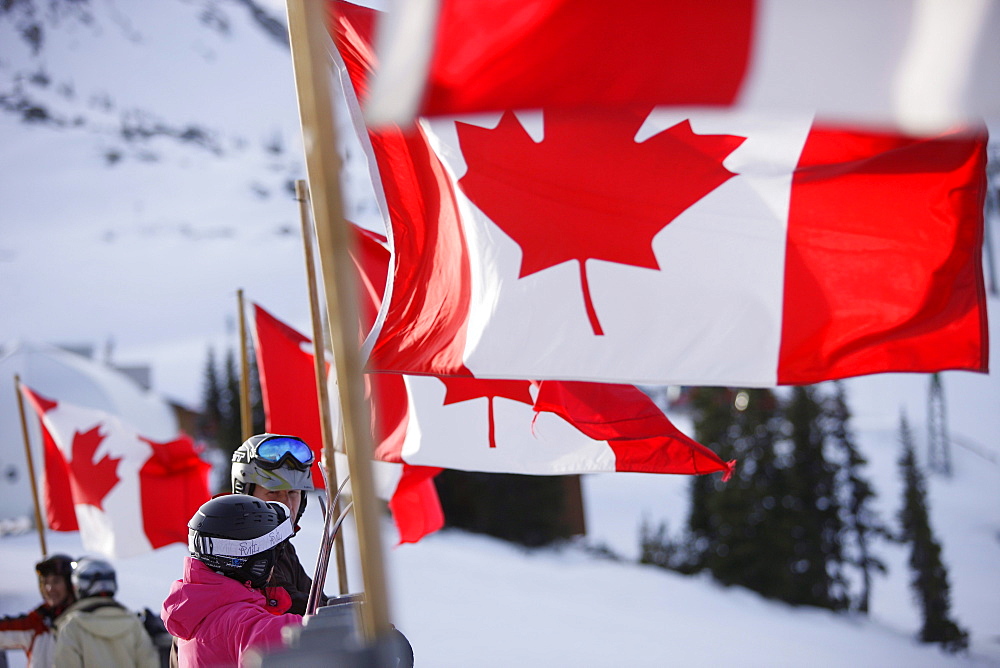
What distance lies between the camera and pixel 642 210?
134 inches

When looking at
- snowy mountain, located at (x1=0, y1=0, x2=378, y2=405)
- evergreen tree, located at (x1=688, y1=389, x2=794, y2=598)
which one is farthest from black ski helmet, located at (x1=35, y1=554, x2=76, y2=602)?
snowy mountain, located at (x1=0, y1=0, x2=378, y2=405)

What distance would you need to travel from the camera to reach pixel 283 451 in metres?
3.75

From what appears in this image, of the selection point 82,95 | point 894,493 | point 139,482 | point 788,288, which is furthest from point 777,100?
point 82,95

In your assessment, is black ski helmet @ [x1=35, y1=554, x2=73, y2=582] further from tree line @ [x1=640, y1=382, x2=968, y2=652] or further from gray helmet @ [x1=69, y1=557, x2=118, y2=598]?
tree line @ [x1=640, y1=382, x2=968, y2=652]

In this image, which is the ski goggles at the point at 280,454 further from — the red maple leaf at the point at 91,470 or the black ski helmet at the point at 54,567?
the red maple leaf at the point at 91,470

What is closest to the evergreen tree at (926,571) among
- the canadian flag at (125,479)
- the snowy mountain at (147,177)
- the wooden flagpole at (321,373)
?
the canadian flag at (125,479)

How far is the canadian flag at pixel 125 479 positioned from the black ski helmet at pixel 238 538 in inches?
208

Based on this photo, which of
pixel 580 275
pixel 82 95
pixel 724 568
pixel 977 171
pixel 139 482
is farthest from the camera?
pixel 82 95

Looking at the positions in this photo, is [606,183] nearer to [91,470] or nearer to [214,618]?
[214,618]

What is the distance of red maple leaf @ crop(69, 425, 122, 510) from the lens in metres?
8.08

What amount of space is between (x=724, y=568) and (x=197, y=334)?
78.6 m

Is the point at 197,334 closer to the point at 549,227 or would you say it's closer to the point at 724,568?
the point at 724,568

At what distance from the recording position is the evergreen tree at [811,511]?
29.2m

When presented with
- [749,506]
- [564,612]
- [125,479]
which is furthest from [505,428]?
[749,506]
